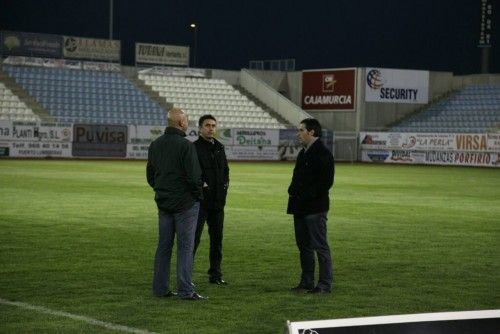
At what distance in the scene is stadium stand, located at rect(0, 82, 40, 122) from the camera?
2154 inches

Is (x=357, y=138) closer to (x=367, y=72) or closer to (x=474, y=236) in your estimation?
(x=367, y=72)

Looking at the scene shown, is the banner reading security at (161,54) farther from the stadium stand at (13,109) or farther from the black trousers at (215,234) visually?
the black trousers at (215,234)

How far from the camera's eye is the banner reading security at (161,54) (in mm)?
70188

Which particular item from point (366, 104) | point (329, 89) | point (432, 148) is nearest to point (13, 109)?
point (329, 89)

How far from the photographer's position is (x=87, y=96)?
203ft

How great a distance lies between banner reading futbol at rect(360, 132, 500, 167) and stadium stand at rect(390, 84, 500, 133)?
3.89 meters

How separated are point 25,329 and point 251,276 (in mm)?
4133

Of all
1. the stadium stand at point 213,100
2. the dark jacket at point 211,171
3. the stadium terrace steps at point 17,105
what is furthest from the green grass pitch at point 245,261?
the stadium stand at point 213,100

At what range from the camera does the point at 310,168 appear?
10.8 meters

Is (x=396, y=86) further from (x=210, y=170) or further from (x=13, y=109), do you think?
(x=210, y=170)

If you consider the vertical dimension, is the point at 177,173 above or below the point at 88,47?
below

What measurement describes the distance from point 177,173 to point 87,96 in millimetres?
52873

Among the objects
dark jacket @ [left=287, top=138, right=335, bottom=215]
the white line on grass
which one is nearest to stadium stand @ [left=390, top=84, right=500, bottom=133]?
dark jacket @ [left=287, top=138, right=335, bottom=215]

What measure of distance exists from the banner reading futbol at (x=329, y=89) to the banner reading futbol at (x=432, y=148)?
4924 millimetres
